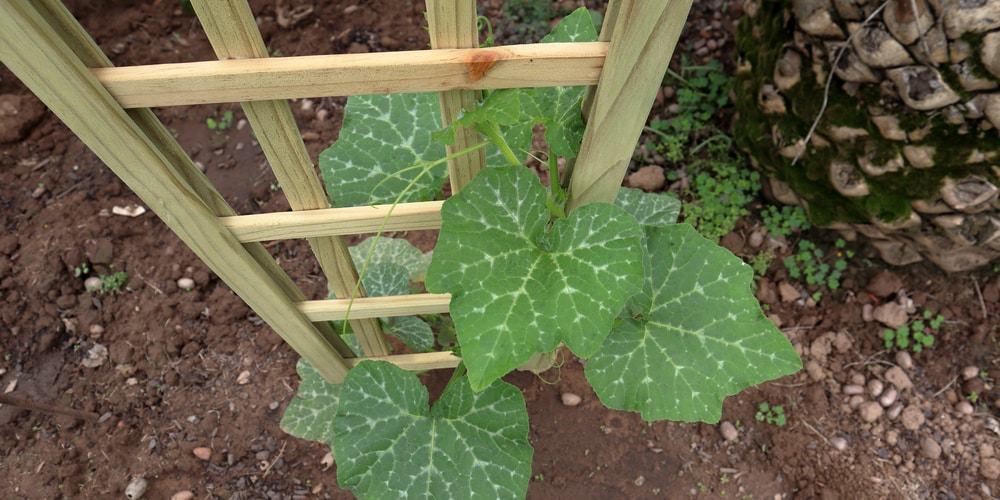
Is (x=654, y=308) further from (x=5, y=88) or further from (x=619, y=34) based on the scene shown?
(x=5, y=88)

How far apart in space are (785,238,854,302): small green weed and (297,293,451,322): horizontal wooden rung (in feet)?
5.25

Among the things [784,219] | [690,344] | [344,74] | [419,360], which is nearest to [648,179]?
[784,219]

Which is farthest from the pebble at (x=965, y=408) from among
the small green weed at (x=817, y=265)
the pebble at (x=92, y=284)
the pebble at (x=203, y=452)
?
the pebble at (x=92, y=284)

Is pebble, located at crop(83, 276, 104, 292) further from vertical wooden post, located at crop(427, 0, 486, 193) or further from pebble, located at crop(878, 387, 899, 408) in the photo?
pebble, located at crop(878, 387, 899, 408)

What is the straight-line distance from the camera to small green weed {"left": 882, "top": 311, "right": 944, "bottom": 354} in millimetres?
2320

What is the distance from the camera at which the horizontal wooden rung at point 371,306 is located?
1561 mm

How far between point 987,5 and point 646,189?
1233 mm

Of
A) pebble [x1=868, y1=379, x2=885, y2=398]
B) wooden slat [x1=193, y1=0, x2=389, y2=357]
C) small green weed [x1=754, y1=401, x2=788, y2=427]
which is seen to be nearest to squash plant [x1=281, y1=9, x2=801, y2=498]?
wooden slat [x1=193, y1=0, x2=389, y2=357]

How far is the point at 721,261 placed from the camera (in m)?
1.30

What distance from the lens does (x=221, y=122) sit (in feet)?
8.91

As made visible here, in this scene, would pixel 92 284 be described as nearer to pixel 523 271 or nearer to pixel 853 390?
pixel 523 271

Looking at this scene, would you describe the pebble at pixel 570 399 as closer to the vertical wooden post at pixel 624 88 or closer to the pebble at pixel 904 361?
the vertical wooden post at pixel 624 88

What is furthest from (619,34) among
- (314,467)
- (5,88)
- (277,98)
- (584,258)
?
(5,88)

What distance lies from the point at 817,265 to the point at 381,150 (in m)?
1.94
